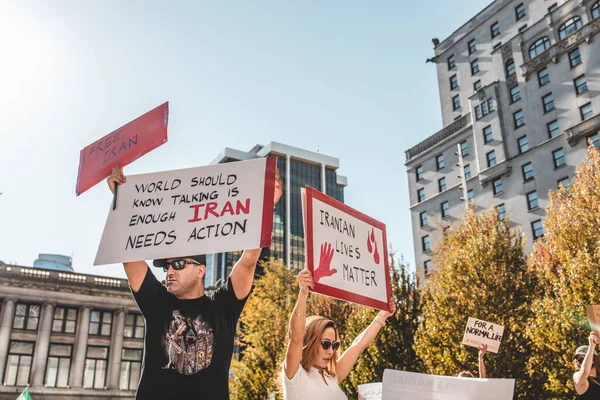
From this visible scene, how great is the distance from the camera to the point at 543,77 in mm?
46062

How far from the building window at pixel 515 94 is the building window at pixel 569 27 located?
516 cm

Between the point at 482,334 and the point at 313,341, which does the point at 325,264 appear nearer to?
the point at 313,341

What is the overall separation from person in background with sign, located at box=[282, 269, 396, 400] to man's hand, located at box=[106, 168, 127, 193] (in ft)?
5.07

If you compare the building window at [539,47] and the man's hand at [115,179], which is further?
the building window at [539,47]

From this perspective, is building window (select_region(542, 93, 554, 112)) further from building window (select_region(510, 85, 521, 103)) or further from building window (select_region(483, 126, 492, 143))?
building window (select_region(483, 126, 492, 143))

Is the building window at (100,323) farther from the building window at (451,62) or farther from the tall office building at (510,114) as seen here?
the building window at (451,62)

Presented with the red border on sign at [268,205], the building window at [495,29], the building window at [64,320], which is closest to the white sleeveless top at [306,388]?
the red border on sign at [268,205]

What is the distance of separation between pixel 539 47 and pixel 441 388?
48697mm

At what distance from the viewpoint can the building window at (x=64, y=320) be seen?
47906 millimetres

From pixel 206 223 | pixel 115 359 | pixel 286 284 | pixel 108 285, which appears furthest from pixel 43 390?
pixel 206 223

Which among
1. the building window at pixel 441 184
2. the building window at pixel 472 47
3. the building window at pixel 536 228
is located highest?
the building window at pixel 472 47

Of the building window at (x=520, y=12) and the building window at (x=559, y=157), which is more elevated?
the building window at (x=520, y=12)

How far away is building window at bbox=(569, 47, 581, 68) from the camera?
1701 inches

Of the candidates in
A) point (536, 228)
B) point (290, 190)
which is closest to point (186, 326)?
point (536, 228)
